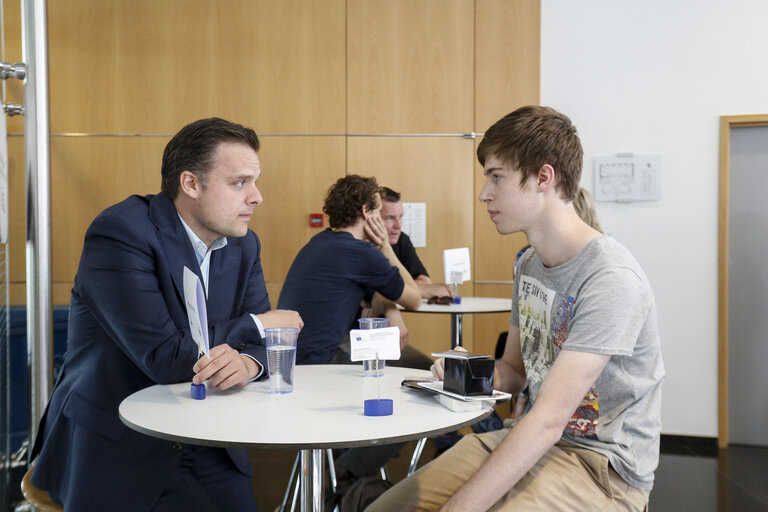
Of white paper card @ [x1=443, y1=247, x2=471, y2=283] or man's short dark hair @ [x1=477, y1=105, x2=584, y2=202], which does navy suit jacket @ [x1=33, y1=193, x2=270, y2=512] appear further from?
white paper card @ [x1=443, y1=247, x2=471, y2=283]

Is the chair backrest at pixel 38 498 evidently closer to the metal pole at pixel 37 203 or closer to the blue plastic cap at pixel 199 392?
the blue plastic cap at pixel 199 392

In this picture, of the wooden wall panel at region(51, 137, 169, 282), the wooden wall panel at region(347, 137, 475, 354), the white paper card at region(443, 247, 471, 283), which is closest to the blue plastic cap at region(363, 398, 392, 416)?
the white paper card at region(443, 247, 471, 283)

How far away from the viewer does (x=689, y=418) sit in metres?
4.53

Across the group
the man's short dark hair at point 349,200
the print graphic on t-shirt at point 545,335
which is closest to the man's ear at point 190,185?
the print graphic on t-shirt at point 545,335

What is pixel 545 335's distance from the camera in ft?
5.33

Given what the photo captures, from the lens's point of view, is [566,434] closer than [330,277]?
Yes

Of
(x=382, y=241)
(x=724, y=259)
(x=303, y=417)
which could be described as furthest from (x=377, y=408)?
(x=724, y=259)

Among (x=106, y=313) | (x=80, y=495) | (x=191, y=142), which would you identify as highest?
(x=191, y=142)

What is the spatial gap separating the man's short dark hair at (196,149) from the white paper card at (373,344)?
716mm

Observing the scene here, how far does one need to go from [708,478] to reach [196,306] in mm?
3363

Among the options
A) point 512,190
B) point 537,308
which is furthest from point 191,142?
point 537,308

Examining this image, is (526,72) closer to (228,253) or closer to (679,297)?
(679,297)

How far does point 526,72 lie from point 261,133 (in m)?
1.87

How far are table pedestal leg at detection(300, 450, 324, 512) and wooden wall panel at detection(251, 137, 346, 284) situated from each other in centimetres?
318
